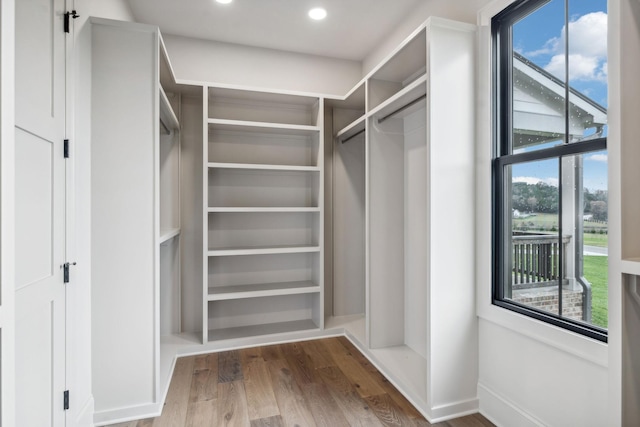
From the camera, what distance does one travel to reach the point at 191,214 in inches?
125

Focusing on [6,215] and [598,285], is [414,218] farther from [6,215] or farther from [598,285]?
[6,215]

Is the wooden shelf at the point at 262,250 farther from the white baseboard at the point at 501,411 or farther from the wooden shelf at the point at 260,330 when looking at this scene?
the white baseboard at the point at 501,411

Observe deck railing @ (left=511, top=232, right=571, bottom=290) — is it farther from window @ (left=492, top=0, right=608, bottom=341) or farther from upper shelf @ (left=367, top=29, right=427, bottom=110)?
upper shelf @ (left=367, top=29, right=427, bottom=110)

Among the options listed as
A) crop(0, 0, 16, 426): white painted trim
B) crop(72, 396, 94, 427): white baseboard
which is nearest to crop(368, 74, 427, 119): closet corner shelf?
crop(0, 0, 16, 426): white painted trim

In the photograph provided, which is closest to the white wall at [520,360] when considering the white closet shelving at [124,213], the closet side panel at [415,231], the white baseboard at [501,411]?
the white baseboard at [501,411]

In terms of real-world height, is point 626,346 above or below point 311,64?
below

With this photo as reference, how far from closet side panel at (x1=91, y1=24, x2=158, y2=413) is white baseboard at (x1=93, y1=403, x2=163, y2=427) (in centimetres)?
3

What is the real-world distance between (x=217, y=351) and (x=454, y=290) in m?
2.05

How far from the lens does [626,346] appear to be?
101 centimetres

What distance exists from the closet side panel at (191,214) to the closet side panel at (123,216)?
113 cm

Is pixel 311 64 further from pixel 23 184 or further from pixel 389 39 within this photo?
pixel 23 184

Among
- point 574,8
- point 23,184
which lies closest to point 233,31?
point 23,184

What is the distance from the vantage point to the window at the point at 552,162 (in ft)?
5.01

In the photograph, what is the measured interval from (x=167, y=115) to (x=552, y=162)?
8.64ft
